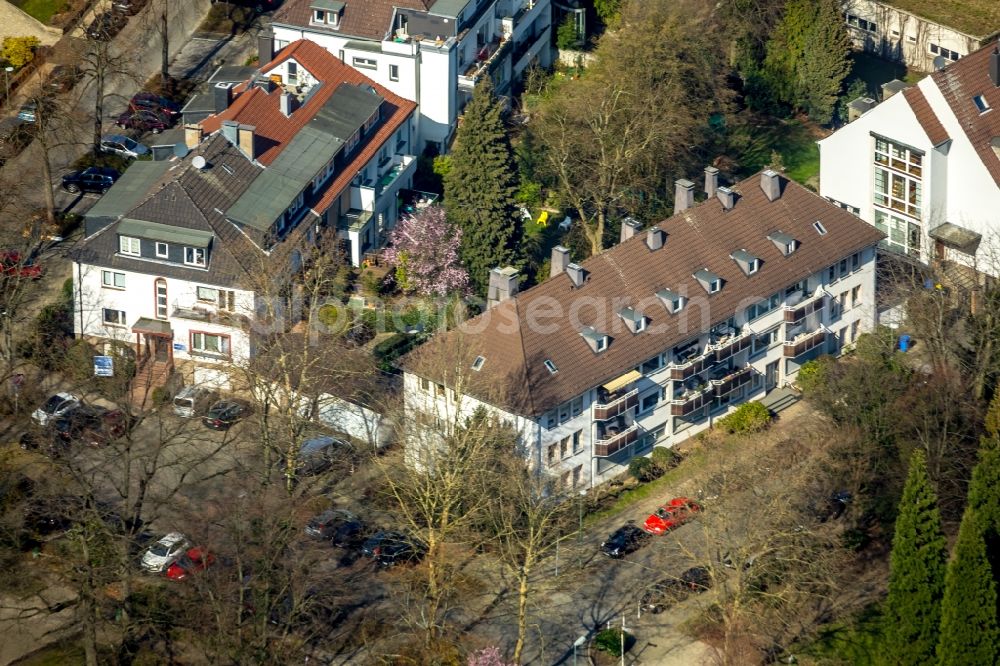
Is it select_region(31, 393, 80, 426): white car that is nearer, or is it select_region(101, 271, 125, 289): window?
select_region(31, 393, 80, 426): white car

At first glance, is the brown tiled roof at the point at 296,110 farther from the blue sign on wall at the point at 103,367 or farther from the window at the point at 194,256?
the blue sign on wall at the point at 103,367

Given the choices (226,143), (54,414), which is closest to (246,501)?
(54,414)

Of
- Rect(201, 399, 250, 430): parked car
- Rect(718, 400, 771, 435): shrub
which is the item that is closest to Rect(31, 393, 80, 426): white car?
Rect(201, 399, 250, 430): parked car

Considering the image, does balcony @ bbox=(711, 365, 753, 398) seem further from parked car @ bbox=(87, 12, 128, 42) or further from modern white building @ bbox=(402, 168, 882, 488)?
parked car @ bbox=(87, 12, 128, 42)

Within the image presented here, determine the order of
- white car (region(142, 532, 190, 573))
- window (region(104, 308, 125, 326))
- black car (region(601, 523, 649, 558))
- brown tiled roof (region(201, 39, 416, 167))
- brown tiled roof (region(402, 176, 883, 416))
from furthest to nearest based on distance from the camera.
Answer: brown tiled roof (region(201, 39, 416, 167)), window (region(104, 308, 125, 326)), brown tiled roof (region(402, 176, 883, 416)), black car (region(601, 523, 649, 558)), white car (region(142, 532, 190, 573))

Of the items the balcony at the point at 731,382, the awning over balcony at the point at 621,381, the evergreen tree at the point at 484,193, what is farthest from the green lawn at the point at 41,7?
the balcony at the point at 731,382

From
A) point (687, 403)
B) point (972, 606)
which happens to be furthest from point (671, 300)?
point (972, 606)
